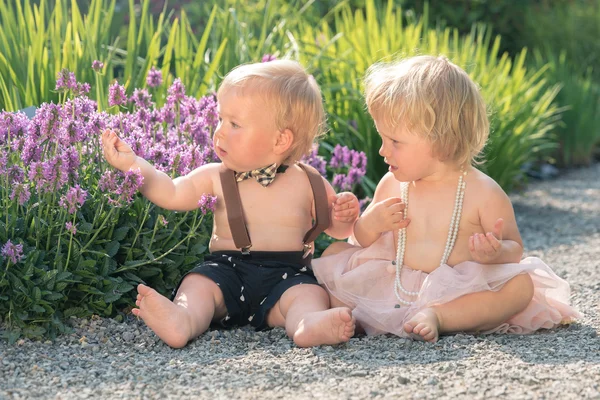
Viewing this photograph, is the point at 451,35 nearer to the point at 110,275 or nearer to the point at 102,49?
the point at 102,49

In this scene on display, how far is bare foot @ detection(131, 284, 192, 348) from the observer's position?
2748 millimetres

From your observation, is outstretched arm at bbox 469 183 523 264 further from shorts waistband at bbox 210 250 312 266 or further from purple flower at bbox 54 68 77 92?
purple flower at bbox 54 68 77 92

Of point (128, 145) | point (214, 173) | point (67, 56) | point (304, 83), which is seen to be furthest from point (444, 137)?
point (67, 56)

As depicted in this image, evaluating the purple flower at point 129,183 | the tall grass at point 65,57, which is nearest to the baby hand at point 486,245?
the purple flower at point 129,183

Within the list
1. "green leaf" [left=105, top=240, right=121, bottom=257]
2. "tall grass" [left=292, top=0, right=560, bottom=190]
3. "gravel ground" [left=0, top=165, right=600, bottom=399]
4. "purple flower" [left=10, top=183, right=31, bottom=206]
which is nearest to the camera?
"gravel ground" [left=0, top=165, right=600, bottom=399]

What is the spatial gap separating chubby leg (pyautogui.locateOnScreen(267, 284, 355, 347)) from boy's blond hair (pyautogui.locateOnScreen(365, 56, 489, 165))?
63 centimetres

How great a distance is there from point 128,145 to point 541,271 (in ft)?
4.82

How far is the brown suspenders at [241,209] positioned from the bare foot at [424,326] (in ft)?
1.69

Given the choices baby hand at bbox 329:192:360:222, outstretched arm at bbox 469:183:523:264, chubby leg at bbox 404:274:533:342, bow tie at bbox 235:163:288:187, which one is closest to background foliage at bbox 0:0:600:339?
bow tie at bbox 235:163:288:187

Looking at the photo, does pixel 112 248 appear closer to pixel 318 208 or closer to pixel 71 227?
pixel 71 227

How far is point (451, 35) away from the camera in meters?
9.02

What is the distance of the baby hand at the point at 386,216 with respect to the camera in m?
3.04

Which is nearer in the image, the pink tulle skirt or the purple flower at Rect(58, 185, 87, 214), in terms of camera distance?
the purple flower at Rect(58, 185, 87, 214)

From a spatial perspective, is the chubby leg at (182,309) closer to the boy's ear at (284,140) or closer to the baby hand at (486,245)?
the boy's ear at (284,140)
